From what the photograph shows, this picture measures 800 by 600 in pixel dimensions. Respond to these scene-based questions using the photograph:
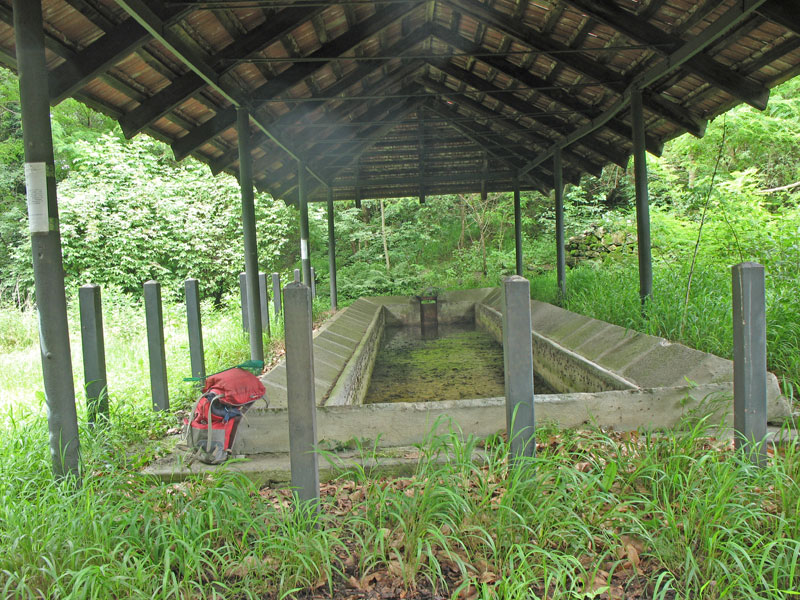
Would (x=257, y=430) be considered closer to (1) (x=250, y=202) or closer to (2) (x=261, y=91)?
(1) (x=250, y=202)

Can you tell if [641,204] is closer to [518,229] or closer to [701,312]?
[701,312]

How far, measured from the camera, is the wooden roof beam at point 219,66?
202 inches

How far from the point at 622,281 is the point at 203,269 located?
13132 millimetres

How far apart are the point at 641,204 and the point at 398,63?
4.63 meters

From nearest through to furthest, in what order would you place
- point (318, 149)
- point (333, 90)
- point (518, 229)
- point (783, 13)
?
point (783, 13) < point (333, 90) < point (318, 149) < point (518, 229)

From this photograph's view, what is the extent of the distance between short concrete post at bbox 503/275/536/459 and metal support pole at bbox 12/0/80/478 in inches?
89.3

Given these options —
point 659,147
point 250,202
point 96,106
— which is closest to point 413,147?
point 659,147

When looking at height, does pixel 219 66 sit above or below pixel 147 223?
above

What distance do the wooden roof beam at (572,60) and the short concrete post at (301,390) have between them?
509cm

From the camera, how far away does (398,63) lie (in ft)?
28.5

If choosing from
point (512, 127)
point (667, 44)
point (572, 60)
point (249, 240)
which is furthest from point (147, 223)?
point (667, 44)

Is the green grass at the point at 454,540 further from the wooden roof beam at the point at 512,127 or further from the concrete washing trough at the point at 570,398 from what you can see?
the wooden roof beam at the point at 512,127

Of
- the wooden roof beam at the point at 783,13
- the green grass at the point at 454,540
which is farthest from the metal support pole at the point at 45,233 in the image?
the wooden roof beam at the point at 783,13

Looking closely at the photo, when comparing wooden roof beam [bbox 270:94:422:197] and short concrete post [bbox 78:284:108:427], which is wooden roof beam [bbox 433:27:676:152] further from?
short concrete post [bbox 78:284:108:427]
